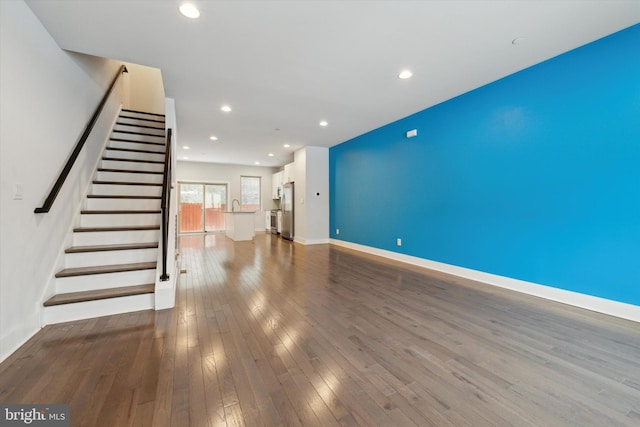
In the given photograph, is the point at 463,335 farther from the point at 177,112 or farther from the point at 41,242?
the point at 177,112

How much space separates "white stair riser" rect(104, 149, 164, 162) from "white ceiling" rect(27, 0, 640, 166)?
3.57 feet

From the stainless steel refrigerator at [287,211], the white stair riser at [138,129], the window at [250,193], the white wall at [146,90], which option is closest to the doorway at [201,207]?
the window at [250,193]

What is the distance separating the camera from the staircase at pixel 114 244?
2422 millimetres

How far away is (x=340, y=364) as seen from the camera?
66.4 inches

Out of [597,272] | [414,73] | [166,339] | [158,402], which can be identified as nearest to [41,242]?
[166,339]

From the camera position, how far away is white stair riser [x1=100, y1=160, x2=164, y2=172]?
3861 mm

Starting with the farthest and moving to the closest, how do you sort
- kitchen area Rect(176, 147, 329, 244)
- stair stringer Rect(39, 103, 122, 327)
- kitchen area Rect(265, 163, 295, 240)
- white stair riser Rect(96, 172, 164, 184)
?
kitchen area Rect(265, 163, 295, 240) < kitchen area Rect(176, 147, 329, 244) < white stair riser Rect(96, 172, 164, 184) < stair stringer Rect(39, 103, 122, 327)

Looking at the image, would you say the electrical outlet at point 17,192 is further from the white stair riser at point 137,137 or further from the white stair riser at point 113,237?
the white stair riser at point 137,137

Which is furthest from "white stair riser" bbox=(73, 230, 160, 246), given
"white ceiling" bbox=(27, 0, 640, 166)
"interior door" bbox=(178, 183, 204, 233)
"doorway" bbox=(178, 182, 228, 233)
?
"interior door" bbox=(178, 183, 204, 233)

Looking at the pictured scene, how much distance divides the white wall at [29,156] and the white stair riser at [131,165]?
3.50 ft

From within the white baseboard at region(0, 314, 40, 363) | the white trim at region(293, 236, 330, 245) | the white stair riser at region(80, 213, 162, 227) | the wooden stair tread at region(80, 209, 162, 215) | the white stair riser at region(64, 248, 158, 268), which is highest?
the wooden stair tread at region(80, 209, 162, 215)

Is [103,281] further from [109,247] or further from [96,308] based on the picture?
[109,247]

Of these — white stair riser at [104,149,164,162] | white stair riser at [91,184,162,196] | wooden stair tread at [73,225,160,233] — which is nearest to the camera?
wooden stair tread at [73,225,160,233]

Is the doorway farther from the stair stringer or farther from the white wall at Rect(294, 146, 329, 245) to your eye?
the stair stringer
